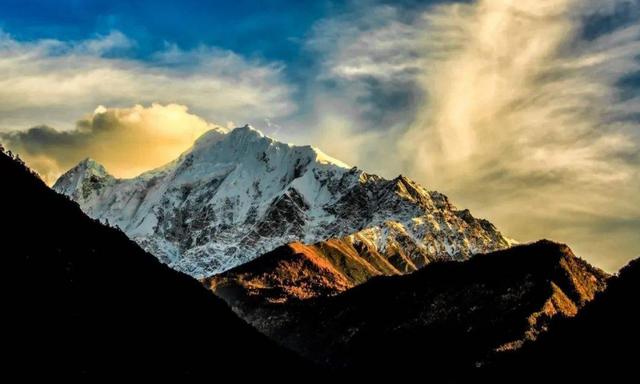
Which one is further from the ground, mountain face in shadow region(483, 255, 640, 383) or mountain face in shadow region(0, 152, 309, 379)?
mountain face in shadow region(483, 255, 640, 383)

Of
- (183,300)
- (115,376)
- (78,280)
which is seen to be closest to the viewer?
(115,376)

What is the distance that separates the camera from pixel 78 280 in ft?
372

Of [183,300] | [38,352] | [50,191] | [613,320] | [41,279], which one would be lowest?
[38,352]

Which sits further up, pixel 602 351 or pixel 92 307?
pixel 602 351

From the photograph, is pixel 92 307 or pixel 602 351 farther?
pixel 602 351

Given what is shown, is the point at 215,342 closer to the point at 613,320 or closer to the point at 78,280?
the point at 78,280

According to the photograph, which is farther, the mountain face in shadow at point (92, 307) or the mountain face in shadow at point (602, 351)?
Answer: the mountain face in shadow at point (602, 351)

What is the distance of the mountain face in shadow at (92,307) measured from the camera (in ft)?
312

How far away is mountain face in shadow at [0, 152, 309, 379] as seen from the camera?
9512 centimetres

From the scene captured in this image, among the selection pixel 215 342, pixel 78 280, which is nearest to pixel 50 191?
pixel 78 280

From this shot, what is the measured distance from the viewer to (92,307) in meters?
110

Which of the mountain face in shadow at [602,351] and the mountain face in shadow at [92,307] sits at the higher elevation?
the mountain face in shadow at [602,351]

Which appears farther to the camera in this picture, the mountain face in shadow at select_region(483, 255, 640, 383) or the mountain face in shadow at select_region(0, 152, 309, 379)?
the mountain face in shadow at select_region(483, 255, 640, 383)

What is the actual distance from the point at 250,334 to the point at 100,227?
3523 centimetres
